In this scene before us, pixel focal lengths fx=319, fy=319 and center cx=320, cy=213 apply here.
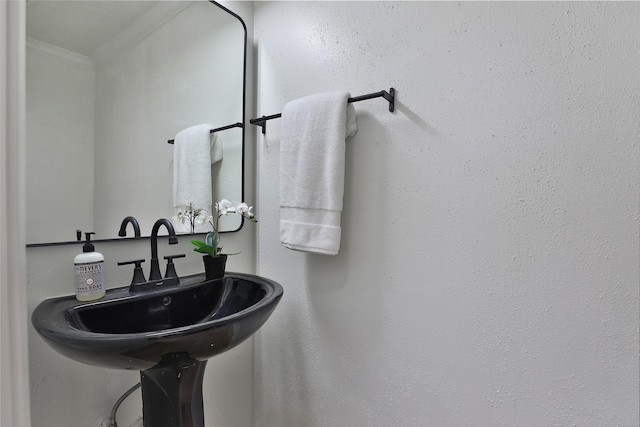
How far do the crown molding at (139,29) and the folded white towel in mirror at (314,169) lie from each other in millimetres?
556

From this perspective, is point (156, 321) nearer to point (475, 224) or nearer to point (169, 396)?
point (169, 396)

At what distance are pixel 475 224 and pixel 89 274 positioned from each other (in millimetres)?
1064

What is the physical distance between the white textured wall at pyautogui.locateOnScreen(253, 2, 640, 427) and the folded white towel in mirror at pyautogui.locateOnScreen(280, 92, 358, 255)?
91mm

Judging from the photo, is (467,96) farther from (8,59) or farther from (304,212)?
(8,59)

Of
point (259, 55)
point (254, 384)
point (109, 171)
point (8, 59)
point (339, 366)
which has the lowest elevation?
point (254, 384)

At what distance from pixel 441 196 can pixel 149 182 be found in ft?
3.15

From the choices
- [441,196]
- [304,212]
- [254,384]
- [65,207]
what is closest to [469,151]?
[441,196]

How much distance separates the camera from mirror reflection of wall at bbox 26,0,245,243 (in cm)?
88

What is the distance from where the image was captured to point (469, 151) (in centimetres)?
88

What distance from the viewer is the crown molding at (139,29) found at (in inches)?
39.5

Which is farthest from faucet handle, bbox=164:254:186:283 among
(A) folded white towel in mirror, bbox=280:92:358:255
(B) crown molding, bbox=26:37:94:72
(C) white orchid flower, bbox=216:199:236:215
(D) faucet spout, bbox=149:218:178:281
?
(B) crown molding, bbox=26:37:94:72

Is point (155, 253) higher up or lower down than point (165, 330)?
higher up

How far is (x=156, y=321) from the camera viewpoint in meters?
0.98

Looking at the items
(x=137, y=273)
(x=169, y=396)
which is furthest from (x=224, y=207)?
(x=169, y=396)
